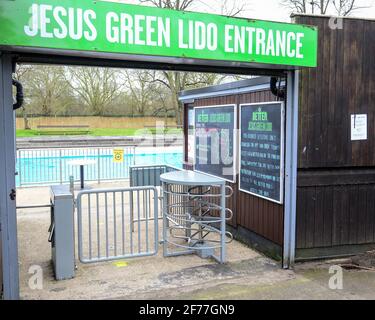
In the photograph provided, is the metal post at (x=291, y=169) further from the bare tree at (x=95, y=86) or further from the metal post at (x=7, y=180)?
the bare tree at (x=95, y=86)

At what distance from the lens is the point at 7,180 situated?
3.56 meters

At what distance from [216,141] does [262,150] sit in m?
1.45

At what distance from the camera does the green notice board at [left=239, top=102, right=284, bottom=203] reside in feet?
16.2

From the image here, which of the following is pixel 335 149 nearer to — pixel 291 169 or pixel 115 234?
pixel 291 169

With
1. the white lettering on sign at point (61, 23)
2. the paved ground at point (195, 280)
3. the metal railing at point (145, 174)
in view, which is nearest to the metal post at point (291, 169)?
the paved ground at point (195, 280)

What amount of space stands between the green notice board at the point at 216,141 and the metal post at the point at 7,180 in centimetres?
338

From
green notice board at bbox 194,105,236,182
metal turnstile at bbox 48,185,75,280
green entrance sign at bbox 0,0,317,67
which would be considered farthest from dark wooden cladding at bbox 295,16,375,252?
metal turnstile at bbox 48,185,75,280

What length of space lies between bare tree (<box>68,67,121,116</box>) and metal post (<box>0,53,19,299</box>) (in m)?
28.8

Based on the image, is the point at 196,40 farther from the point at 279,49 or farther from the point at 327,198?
the point at 327,198

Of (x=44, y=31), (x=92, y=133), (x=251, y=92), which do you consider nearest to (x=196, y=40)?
(x=44, y=31)

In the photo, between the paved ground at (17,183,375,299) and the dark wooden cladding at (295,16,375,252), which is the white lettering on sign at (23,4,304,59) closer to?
the dark wooden cladding at (295,16,375,252)

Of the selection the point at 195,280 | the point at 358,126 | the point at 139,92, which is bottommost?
the point at 195,280

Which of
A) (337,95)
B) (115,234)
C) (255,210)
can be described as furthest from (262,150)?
(115,234)

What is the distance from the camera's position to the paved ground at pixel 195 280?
4.06m
